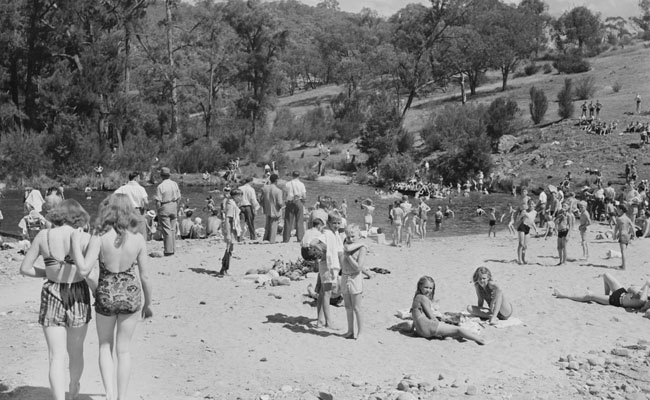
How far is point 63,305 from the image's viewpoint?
5.95 m

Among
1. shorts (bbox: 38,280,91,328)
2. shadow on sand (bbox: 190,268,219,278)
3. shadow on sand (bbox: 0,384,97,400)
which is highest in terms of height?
shorts (bbox: 38,280,91,328)

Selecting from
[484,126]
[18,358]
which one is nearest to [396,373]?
[18,358]

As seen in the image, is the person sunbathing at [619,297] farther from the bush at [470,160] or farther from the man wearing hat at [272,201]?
the bush at [470,160]

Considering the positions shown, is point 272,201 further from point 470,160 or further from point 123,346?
point 470,160

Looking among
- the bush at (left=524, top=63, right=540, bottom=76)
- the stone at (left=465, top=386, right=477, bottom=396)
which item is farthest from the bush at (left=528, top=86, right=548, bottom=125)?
the stone at (left=465, top=386, right=477, bottom=396)

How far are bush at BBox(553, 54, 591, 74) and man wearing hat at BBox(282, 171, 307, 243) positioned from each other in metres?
56.8

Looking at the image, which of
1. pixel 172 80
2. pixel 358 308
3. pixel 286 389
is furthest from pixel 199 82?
pixel 286 389

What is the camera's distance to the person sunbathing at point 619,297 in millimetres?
12047

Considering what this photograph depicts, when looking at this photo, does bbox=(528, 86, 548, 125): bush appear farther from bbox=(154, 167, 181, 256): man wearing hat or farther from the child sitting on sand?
the child sitting on sand

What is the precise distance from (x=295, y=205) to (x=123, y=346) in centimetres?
988

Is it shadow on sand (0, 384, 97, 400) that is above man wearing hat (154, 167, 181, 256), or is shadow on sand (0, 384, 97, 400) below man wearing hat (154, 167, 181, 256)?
below

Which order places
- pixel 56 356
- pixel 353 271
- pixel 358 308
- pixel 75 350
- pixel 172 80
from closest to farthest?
pixel 56 356 → pixel 75 350 → pixel 353 271 → pixel 358 308 → pixel 172 80

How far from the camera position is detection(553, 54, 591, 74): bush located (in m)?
66.4

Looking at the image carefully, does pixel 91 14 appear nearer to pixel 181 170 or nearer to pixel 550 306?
pixel 181 170
